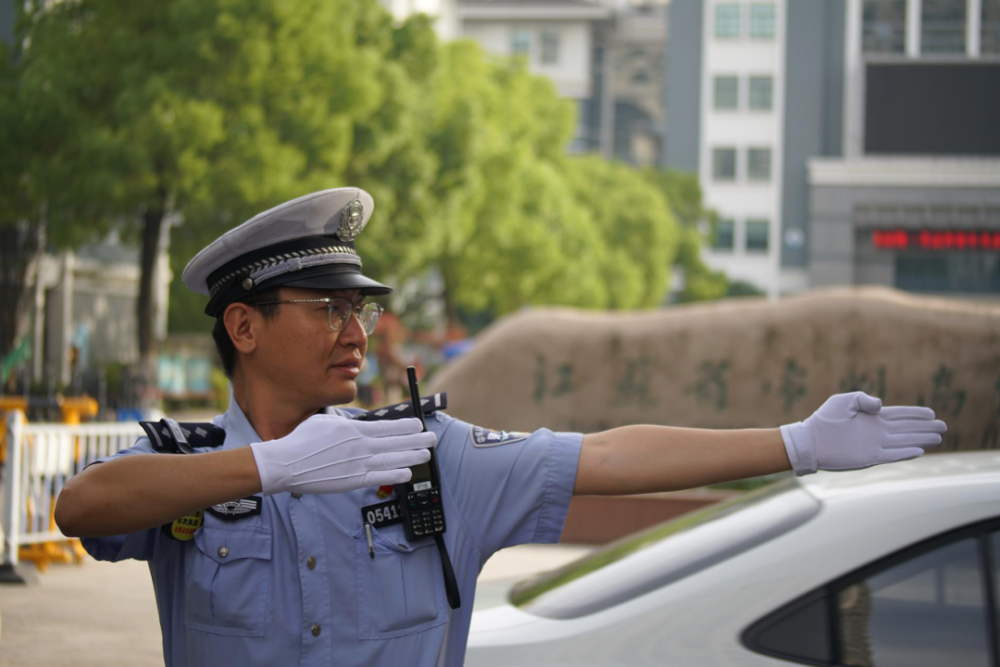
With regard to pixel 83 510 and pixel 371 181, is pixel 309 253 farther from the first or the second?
pixel 371 181

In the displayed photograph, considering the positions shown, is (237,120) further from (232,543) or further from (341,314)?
(232,543)

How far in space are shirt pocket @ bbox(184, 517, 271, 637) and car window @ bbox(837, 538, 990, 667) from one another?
51.0 inches

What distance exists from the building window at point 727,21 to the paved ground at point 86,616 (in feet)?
153

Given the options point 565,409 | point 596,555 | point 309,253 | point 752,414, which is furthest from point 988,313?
point 309,253

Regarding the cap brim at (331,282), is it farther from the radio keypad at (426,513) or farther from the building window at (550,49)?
the building window at (550,49)

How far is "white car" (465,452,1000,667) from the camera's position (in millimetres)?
2588

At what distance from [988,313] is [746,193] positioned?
4302 cm

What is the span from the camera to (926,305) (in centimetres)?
1080

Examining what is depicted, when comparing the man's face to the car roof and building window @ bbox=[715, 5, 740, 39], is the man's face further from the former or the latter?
building window @ bbox=[715, 5, 740, 39]

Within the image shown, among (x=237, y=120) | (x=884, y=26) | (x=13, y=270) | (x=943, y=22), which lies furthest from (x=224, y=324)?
(x=943, y=22)

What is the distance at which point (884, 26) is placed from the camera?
49.2 meters

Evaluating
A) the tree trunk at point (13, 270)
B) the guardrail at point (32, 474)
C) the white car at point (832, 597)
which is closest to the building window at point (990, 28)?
the tree trunk at point (13, 270)

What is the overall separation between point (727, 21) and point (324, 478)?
53.8 metres

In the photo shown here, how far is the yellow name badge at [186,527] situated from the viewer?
200cm
